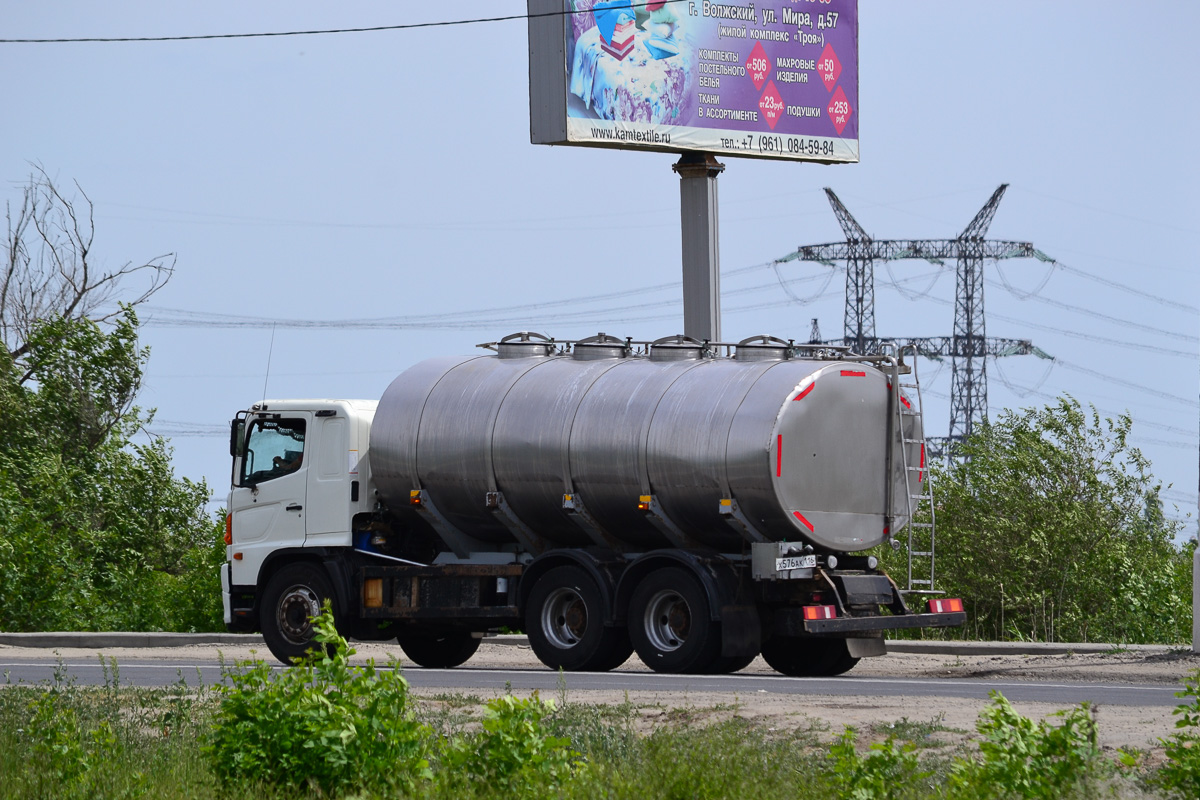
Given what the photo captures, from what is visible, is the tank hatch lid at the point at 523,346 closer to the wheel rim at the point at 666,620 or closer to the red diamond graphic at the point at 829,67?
the wheel rim at the point at 666,620

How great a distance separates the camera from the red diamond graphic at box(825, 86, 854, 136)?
88.7ft

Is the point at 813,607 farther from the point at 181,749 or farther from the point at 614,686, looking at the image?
the point at 181,749

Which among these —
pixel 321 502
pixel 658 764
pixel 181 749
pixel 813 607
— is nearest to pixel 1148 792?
pixel 658 764

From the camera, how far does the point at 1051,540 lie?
23172 millimetres

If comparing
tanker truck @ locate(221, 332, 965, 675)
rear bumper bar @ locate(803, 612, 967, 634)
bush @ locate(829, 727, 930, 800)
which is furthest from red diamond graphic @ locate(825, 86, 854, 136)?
bush @ locate(829, 727, 930, 800)

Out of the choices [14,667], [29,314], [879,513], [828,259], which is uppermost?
[828,259]

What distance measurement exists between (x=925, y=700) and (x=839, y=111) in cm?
1642

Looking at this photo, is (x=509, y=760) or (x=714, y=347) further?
(x=714, y=347)

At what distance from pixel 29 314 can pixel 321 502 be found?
26145 mm

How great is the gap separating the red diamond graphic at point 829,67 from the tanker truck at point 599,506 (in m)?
10.7

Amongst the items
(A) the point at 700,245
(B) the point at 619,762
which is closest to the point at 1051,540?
(A) the point at 700,245

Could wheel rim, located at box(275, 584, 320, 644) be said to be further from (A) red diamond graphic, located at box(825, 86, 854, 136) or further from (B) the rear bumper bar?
(A) red diamond graphic, located at box(825, 86, 854, 136)

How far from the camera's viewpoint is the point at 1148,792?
809 cm

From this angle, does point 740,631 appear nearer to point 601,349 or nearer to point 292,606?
point 601,349
